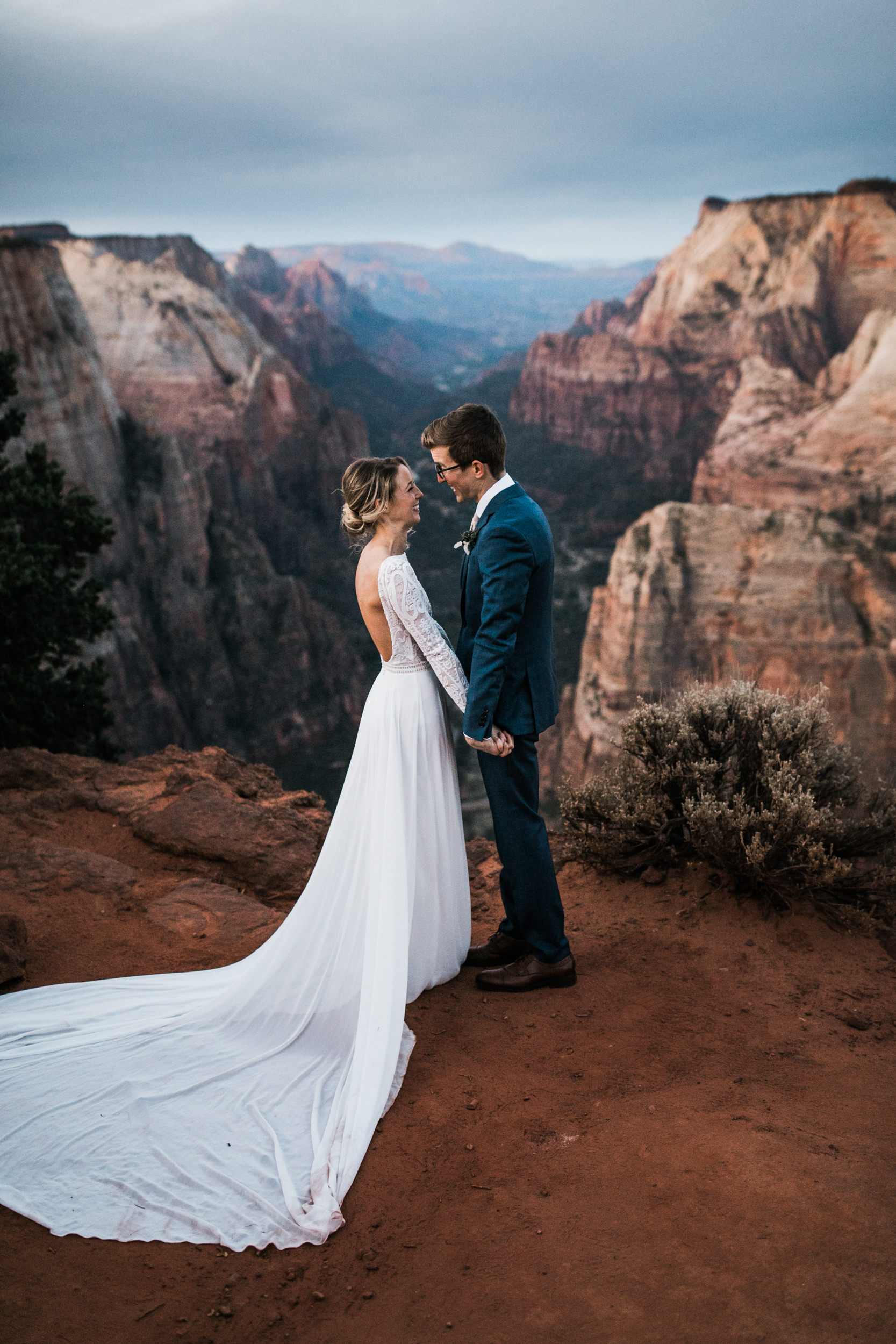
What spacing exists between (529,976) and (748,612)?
28292 millimetres

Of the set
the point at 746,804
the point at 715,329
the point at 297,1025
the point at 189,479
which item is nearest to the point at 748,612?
the point at 189,479

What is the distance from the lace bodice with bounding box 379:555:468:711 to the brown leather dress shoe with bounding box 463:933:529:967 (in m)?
1.15

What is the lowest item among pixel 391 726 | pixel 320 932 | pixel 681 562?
pixel 681 562

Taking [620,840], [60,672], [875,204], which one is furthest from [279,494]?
[620,840]

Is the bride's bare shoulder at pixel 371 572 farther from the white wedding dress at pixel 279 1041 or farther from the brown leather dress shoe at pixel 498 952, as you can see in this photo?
the brown leather dress shoe at pixel 498 952

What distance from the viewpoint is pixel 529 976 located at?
3775 mm

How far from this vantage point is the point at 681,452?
77.7 metres

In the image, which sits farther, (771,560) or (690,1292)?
(771,560)

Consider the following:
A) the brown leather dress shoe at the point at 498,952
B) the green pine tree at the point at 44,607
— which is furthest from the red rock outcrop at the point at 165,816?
the green pine tree at the point at 44,607

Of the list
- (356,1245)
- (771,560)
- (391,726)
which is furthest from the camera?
(771,560)

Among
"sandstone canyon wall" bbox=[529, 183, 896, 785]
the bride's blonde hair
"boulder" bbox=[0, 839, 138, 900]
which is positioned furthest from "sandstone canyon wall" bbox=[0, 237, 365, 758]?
the bride's blonde hair

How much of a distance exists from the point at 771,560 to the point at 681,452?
51.5 m

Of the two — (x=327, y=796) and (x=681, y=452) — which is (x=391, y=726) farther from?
(x=681, y=452)

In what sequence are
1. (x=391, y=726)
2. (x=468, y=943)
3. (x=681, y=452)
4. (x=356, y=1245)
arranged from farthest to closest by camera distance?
(x=681, y=452), (x=468, y=943), (x=391, y=726), (x=356, y=1245)
